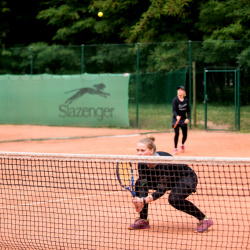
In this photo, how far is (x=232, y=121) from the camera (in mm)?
16328

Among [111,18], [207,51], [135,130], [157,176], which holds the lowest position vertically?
Answer: [135,130]

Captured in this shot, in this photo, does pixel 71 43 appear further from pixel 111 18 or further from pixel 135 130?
pixel 135 130

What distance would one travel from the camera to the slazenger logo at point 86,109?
18.0 m

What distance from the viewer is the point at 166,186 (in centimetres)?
504

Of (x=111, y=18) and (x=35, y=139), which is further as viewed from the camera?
(x=111, y=18)

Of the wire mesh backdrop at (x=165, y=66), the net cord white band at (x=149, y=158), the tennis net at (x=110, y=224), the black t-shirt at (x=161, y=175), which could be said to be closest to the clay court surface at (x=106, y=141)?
the wire mesh backdrop at (x=165, y=66)

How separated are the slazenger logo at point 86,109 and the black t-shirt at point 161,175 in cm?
1262

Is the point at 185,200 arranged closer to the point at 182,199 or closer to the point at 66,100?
the point at 182,199

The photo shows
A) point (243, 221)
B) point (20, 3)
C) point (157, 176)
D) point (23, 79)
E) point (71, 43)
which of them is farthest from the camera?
point (20, 3)

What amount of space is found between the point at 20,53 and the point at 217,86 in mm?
9796

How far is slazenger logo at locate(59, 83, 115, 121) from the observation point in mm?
17980

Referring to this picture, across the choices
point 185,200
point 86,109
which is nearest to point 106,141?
point 86,109

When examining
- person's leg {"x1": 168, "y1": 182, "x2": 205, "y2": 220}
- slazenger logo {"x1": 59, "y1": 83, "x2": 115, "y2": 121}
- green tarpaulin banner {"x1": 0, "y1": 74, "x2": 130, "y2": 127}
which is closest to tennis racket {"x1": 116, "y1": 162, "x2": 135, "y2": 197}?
person's leg {"x1": 168, "y1": 182, "x2": 205, "y2": 220}

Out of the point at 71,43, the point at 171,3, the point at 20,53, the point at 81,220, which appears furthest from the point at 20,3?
the point at 81,220
